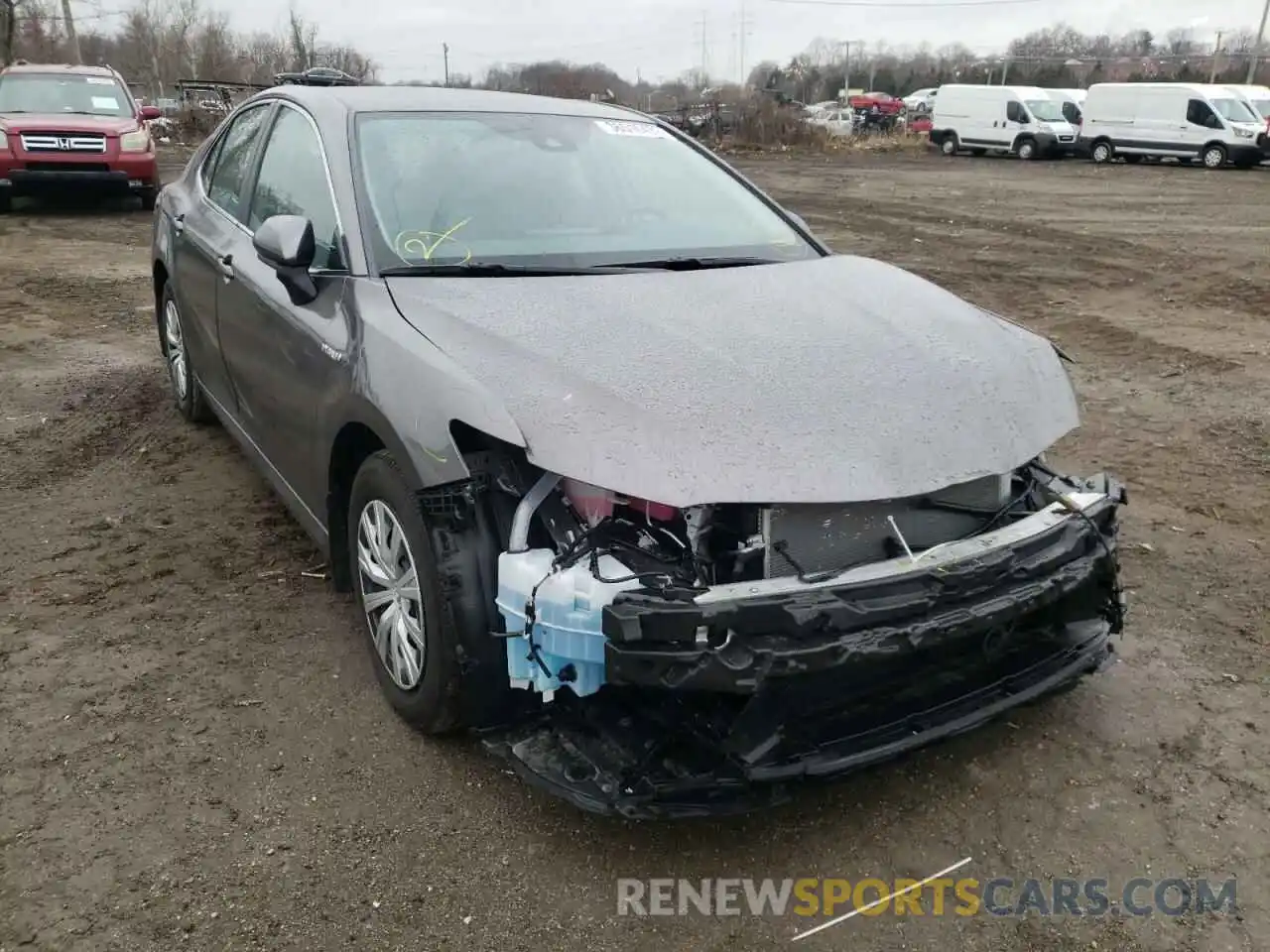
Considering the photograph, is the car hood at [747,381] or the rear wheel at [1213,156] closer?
the car hood at [747,381]

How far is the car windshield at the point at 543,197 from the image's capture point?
3.26m

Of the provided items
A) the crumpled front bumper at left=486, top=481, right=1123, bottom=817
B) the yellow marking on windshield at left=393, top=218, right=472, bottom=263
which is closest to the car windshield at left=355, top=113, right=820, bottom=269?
the yellow marking on windshield at left=393, top=218, right=472, bottom=263

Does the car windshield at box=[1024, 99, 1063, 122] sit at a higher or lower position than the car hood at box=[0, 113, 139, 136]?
higher

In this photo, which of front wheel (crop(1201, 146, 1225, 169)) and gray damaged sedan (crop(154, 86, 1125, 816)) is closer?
gray damaged sedan (crop(154, 86, 1125, 816))

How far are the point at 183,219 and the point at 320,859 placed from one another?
3455 mm

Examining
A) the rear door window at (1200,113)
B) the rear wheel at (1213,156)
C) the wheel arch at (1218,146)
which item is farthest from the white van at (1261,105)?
the rear door window at (1200,113)

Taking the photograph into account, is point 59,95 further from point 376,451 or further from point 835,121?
point 835,121

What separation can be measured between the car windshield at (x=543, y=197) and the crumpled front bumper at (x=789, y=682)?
150 centimetres

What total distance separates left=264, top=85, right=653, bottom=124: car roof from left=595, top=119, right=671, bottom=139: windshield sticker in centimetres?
6

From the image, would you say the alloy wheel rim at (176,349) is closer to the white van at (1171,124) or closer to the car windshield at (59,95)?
the car windshield at (59,95)

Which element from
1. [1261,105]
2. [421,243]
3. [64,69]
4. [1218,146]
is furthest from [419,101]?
[1261,105]

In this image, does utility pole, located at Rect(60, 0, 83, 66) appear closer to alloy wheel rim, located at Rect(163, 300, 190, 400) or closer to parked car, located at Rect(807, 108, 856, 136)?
parked car, located at Rect(807, 108, 856, 136)

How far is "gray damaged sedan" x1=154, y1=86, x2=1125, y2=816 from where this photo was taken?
2.29 meters

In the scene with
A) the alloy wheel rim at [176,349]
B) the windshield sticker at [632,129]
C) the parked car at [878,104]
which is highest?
the parked car at [878,104]
